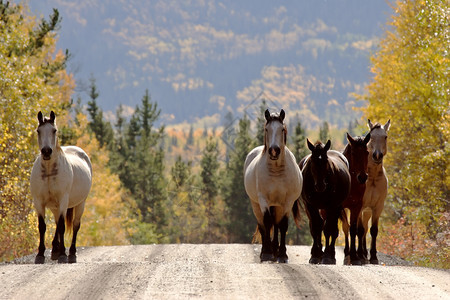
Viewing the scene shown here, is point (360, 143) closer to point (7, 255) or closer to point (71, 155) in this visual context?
point (71, 155)

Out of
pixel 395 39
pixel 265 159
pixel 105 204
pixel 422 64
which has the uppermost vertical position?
pixel 395 39

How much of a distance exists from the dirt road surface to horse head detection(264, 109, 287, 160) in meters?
2.24

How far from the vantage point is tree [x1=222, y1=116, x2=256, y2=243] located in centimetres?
7112

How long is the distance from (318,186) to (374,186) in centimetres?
257

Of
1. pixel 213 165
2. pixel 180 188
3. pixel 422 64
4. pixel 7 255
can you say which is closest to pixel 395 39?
pixel 422 64

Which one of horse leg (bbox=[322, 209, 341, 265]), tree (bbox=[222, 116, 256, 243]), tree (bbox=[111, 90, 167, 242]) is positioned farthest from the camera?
tree (bbox=[111, 90, 167, 242])

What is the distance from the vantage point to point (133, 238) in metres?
70.5

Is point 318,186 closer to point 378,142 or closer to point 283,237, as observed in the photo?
point 283,237

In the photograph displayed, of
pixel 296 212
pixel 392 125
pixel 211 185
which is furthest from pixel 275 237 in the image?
pixel 211 185

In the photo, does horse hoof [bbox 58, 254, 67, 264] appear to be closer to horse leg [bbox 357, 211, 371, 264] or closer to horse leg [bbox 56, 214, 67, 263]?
horse leg [bbox 56, 214, 67, 263]

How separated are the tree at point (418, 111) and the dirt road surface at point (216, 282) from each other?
10445mm

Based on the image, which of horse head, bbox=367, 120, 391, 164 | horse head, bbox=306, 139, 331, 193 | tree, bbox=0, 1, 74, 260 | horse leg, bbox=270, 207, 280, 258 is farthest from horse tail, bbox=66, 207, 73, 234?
horse head, bbox=367, 120, 391, 164

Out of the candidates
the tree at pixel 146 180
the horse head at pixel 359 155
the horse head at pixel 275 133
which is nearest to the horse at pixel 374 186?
the horse head at pixel 359 155

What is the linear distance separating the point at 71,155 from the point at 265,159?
17.2 feet
